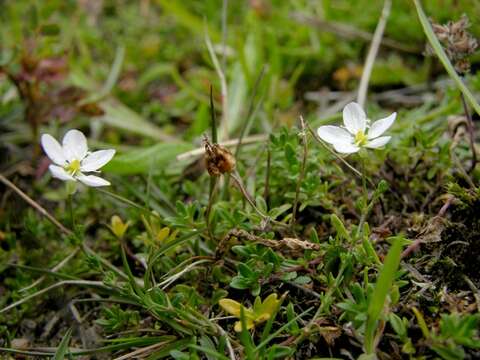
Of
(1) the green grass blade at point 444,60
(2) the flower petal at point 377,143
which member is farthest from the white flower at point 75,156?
(1) the green grass blade at point 444,60

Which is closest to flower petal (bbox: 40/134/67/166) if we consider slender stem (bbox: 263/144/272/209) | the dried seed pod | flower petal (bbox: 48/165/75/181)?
flower petal (bbox: 48/165/75/181)

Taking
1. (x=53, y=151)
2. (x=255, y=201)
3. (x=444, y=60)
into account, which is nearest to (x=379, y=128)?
(x=444, y=60)

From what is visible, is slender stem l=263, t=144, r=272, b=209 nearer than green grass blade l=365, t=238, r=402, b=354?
No

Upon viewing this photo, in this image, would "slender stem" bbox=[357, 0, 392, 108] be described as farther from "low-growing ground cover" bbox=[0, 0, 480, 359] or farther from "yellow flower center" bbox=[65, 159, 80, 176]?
"yellow flower center" bbox=[65, 159, 80, 176]

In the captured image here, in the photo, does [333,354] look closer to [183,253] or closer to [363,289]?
[363,289]

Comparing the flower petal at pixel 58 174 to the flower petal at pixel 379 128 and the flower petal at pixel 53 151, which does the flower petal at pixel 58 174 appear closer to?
the flower petal at pixel 53 151

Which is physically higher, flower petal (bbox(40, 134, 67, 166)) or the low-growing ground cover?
flower petal (bbox(40, 134, 67, 166))

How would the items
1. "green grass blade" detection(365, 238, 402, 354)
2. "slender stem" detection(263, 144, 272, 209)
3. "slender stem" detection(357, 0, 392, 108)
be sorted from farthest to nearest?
"slender stem" detection(357, 0, 392, 108), "slender stem" detection(263, 144, 272, 209), "green grass blade" detection(365, 238, 402, 354)

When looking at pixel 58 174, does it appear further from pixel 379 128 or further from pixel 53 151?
pixel 379 128
